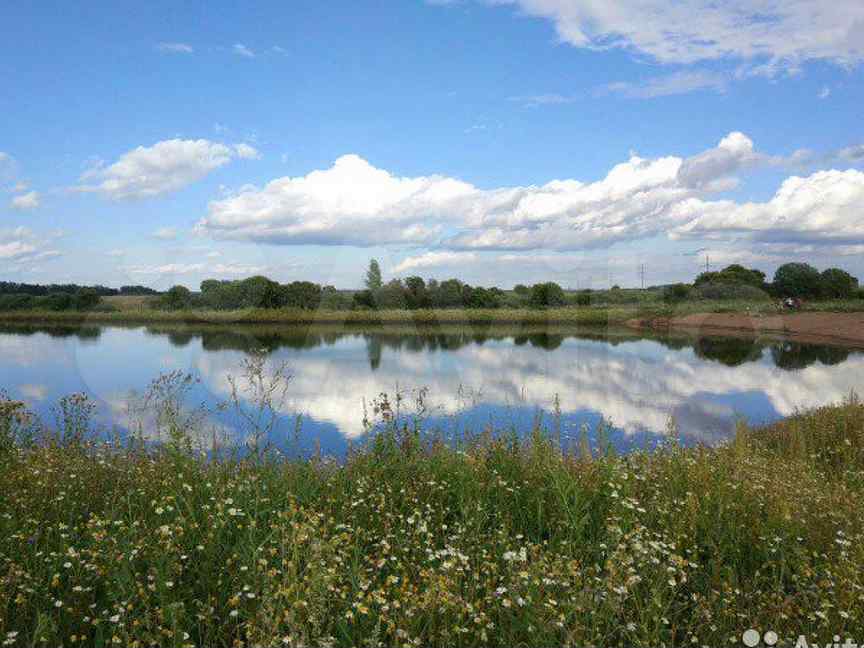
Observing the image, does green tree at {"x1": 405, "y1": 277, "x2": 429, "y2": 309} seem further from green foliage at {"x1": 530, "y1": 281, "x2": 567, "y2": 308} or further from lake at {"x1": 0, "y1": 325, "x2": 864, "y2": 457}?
lake at {"x1": 0, "y1": 325, "x2": 864, "y2": 457}

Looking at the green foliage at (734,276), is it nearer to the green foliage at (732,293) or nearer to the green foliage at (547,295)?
the green foliage at (732,293)

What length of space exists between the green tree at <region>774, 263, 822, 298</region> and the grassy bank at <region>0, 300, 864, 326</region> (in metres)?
5.08

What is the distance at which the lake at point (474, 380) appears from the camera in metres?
11.8

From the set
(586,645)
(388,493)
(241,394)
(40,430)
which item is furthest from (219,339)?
(586,645)

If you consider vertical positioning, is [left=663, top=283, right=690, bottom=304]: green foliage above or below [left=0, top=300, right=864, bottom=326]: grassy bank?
above

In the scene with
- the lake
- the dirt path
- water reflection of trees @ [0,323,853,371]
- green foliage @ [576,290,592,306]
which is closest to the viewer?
the lake

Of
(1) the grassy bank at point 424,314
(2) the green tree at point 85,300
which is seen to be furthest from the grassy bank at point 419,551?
(2) the green tree at point 85,300

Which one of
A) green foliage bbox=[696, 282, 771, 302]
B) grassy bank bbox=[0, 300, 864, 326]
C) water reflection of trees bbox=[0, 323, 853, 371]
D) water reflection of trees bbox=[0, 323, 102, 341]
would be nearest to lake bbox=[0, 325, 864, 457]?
water reflection of trees bbox=[0, 323, 853, 371]

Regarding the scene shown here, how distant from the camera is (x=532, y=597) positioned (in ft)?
9.62

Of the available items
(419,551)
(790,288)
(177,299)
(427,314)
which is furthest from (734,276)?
(419,551)

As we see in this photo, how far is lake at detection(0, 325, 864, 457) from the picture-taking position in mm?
11773

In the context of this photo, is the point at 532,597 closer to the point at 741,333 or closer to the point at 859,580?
the point at 859,580

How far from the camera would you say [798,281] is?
6188 cm

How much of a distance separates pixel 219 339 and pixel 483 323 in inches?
963
